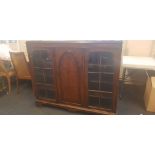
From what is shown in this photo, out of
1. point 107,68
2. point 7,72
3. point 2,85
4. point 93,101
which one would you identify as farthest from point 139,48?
point 2,85

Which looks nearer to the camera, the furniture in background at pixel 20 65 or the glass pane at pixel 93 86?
the glass pane at pixel 93 86

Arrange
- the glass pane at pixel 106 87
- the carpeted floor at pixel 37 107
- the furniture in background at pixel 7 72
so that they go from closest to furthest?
the glass pane at pixel 106 87
the carpeted floor at pixel 37 107
the furniture in background at pixel 7 72

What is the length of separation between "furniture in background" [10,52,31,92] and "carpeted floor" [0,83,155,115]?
28 cm

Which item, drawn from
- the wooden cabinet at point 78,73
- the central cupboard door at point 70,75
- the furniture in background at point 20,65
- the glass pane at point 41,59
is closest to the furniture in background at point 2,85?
the furniture in background at point 20,65

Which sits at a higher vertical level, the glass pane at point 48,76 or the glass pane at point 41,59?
the glass pane at point 41,59

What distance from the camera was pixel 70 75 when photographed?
1562 millimetres

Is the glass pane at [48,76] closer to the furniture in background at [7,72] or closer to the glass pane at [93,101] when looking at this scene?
the glass pane at [93,101]

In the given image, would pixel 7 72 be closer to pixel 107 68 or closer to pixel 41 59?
pixel 41 59

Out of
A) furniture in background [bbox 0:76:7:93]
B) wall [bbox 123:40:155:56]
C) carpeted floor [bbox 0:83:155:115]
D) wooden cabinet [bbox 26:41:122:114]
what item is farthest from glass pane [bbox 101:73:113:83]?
furniture in background [bbox 0:76:7:93]

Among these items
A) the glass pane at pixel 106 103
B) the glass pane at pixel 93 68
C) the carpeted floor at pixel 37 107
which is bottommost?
the carpeted floor at pixel 37 107

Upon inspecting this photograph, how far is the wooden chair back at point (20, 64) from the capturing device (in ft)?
6.47
